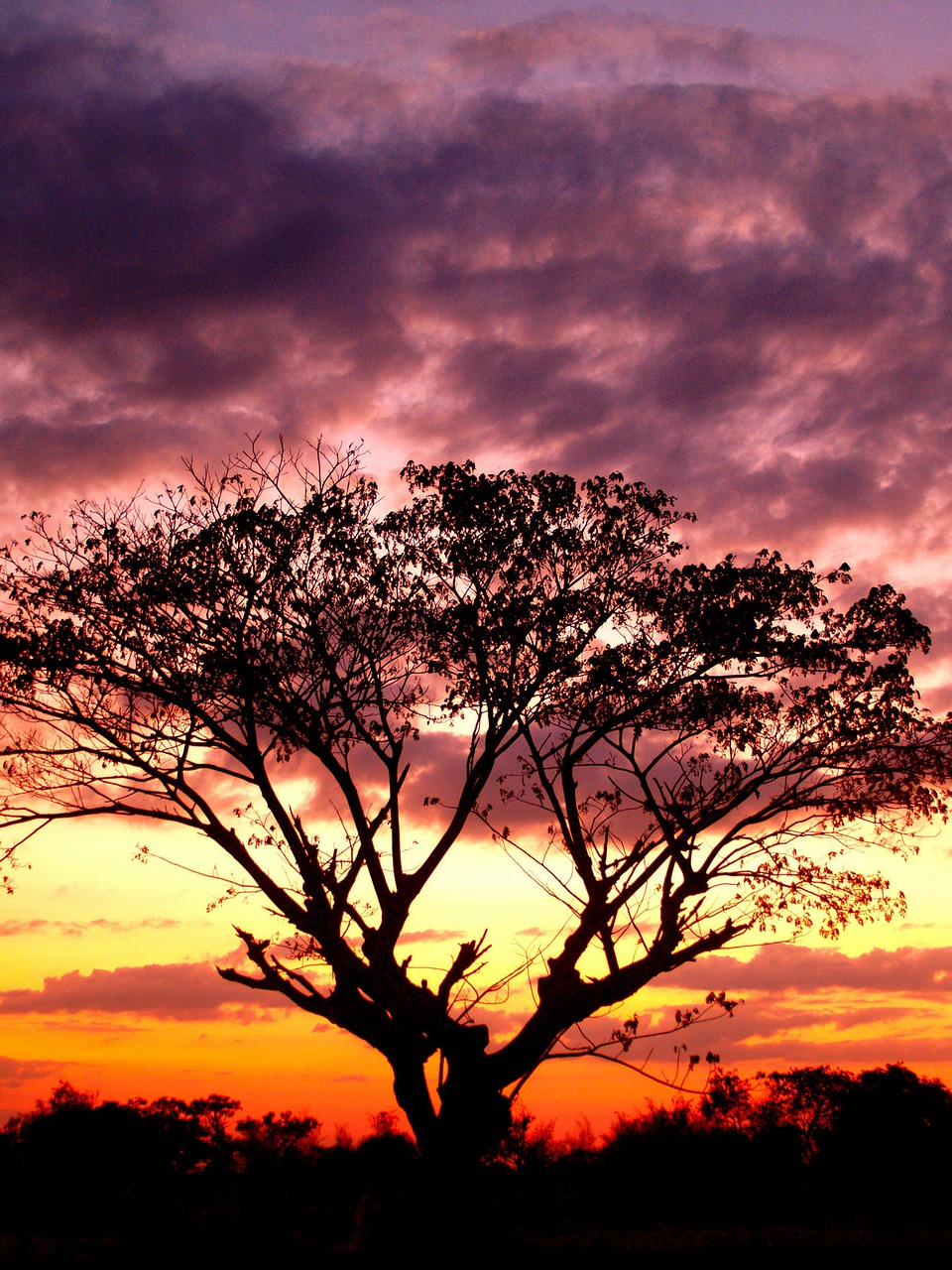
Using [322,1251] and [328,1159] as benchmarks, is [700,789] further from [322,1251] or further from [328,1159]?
[328,1159]

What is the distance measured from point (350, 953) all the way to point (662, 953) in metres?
4.54

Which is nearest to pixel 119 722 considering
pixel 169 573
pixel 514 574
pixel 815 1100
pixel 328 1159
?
pixel 169 573

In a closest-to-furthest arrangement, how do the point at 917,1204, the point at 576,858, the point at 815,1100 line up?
the point at 576,858
the point at 917,1204
the point at 815,1100

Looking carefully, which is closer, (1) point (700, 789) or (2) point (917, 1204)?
(1) point (700, 789)

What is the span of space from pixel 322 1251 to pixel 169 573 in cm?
990

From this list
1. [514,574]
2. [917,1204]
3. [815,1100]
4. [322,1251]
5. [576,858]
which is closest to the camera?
[322,1251]

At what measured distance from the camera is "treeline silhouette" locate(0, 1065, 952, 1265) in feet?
56.0

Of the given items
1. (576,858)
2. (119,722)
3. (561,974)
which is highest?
(119,722)

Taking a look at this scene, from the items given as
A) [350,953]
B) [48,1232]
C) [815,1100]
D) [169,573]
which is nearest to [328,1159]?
[48,1232]

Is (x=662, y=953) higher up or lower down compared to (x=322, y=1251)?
higher up

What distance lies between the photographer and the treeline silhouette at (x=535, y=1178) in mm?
17078

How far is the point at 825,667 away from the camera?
17984 millimetres

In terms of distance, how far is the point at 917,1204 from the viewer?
20297 millimetres

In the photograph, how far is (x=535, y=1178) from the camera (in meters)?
20.8
